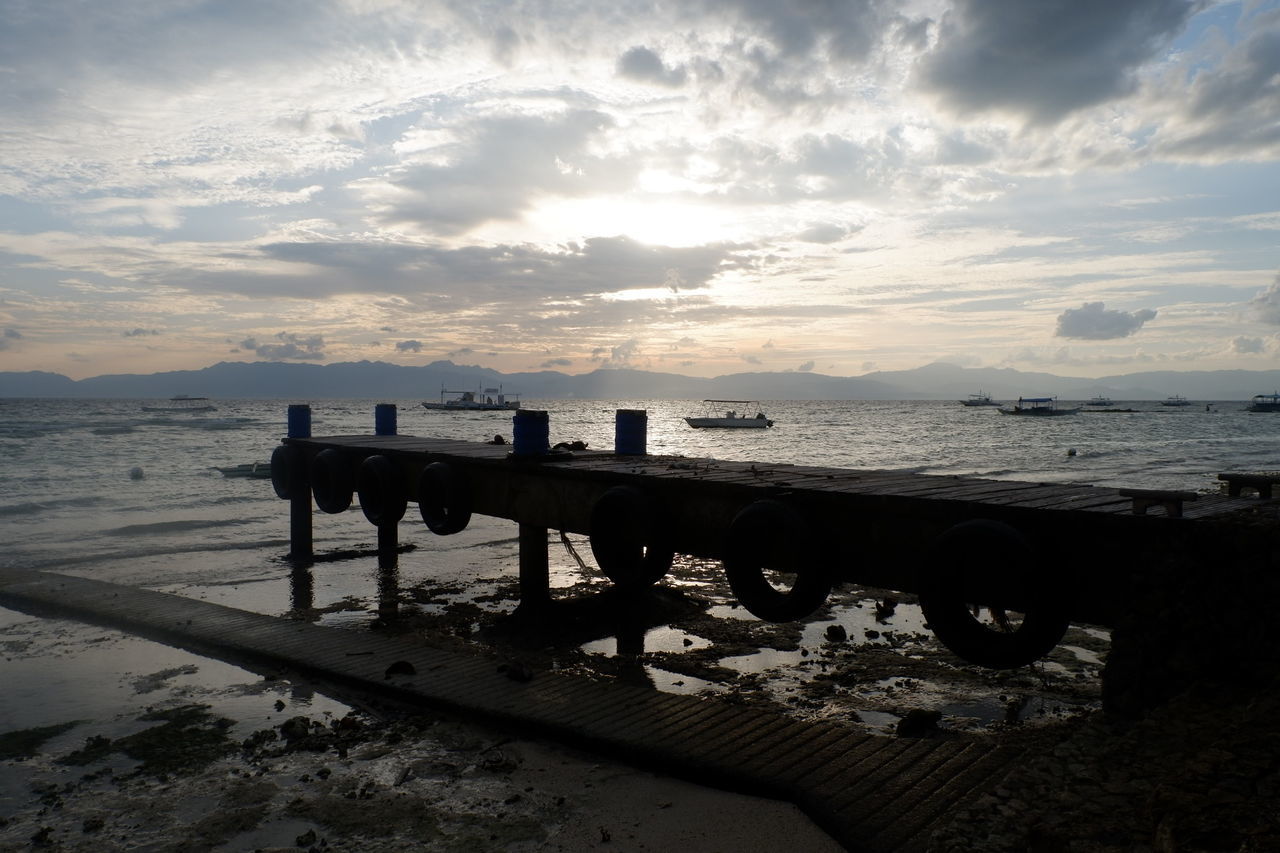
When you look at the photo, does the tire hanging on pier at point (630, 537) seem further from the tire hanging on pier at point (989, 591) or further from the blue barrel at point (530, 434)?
the tire hanging on pier at point (989, 591)

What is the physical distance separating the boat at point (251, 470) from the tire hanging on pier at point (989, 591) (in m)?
34.6

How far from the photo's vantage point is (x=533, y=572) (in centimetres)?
1112

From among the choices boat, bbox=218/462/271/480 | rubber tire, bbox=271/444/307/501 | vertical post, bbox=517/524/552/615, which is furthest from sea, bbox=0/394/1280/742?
rubber tire, bbox=271/444/307/501

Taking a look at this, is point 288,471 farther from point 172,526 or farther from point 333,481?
point 172,526

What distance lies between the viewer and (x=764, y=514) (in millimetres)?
7055

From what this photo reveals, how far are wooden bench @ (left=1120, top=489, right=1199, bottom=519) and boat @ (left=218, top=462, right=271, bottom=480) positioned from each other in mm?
35670

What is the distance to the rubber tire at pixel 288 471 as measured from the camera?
15.1 m

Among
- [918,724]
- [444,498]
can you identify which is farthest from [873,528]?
[444,498]

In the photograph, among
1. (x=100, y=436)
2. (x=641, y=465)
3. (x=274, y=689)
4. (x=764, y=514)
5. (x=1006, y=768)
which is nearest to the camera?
(x=1006, y=768)

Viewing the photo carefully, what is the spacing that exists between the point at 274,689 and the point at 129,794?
7.15 ft

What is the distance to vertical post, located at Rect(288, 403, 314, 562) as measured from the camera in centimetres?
1559

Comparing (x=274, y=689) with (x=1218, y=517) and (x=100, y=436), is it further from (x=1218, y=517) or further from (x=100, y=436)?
(x=100, y=436)

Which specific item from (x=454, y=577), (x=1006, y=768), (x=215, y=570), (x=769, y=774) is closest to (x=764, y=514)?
(x=769, y=774)

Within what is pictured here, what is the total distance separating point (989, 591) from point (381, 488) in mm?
9554
